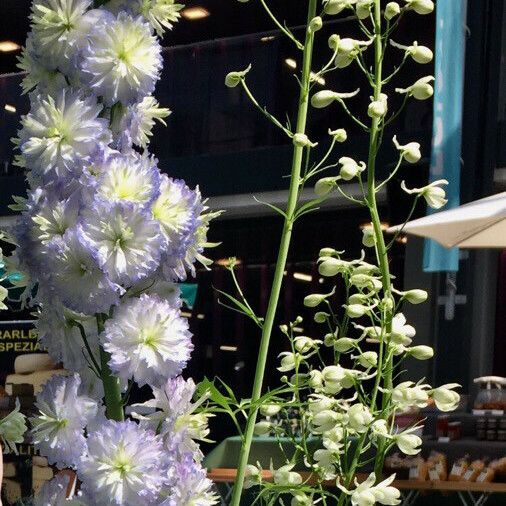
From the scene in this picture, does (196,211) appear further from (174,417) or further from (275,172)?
(275,172)

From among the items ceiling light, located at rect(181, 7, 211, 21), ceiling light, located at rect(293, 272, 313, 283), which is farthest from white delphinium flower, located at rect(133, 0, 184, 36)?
ceiling light, located at rect(181, 7, 211, 21)

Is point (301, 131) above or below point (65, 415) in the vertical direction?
above

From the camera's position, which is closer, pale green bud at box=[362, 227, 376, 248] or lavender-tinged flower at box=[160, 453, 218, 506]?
lavender-tinged flower at box=[160, 453, 218, 506]

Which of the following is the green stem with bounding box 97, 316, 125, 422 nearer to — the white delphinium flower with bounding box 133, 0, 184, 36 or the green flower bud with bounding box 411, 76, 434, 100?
the white delphinium flower with bounding box 133, 0, 184, 36

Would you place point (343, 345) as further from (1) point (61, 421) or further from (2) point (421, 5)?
(1) point (61, 421)

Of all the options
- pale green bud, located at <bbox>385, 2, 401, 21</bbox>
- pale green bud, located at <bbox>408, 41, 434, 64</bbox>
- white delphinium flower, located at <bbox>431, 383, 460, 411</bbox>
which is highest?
pale green bud, located at <bbox>385, 2, 401, 21</bbox>

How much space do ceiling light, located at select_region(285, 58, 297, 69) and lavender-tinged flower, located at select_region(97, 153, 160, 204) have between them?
11.6 m

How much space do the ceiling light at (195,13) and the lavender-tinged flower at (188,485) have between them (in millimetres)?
13282

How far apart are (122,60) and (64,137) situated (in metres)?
0.09

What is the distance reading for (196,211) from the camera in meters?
1.12

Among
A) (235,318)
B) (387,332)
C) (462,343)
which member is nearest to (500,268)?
(462,343)

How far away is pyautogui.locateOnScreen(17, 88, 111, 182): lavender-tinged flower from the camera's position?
1.08 meters

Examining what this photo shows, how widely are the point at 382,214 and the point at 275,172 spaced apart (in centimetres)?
133

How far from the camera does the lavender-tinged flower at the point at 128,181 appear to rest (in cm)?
108
